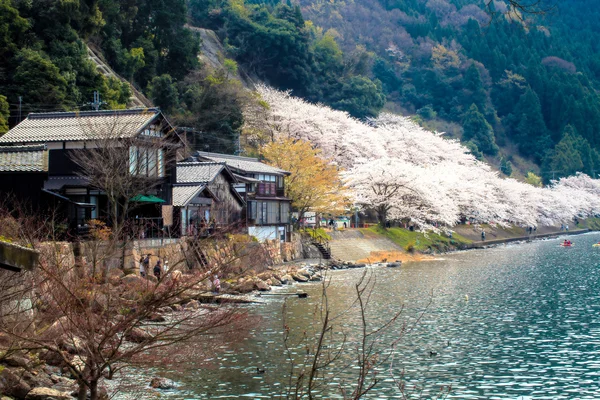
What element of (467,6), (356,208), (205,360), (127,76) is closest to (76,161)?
(205,360)

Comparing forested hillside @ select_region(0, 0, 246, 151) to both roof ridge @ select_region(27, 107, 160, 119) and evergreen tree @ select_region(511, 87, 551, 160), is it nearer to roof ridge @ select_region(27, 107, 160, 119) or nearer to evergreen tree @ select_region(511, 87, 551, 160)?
roof ridge @ select_region(27, 107, 160, 119)

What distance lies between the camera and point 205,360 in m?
18.8

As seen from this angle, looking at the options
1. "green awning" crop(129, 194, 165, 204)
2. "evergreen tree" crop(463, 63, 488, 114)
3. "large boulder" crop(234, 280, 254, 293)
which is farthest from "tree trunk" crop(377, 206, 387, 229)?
"evergreen tree" crop(463, 63, 488, 114)

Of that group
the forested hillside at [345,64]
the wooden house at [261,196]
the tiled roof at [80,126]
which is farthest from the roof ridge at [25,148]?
the wooden house at [261,196]

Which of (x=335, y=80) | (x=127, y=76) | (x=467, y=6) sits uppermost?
(x=467, y=6)

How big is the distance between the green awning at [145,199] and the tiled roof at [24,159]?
3916 millimetres

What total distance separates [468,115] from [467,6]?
46.9 metres

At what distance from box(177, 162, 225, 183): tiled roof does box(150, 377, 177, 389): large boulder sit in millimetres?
22195

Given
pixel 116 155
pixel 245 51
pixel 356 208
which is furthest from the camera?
pixel 245 51

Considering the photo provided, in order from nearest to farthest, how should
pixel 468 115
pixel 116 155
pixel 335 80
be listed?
pixel 116 155 → pixel 335 80 → pixel 468 115

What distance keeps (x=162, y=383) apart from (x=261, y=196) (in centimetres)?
2954

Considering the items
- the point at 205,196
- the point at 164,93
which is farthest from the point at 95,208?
the point at 164,93

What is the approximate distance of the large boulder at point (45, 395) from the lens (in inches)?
562

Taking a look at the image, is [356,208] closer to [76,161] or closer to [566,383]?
[76,161]
